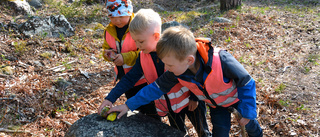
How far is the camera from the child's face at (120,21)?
10.3 ft

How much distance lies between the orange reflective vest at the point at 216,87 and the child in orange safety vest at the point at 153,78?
0.35 meters

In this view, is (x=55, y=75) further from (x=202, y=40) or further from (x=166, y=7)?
(x=166, y=7)

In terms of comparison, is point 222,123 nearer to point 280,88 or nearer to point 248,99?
point 248,99

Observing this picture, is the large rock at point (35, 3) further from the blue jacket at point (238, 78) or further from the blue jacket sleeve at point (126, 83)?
the blue jacket at point (238, 78)

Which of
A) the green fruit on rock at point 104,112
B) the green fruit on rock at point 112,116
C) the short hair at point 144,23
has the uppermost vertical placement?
the short hair at point 144,23

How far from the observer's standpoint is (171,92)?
2732 millimetres

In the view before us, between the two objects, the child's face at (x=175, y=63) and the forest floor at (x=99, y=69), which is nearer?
the child's face at (x=175, y=63)

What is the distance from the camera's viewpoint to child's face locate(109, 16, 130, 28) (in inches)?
124

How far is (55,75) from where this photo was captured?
4836 mm

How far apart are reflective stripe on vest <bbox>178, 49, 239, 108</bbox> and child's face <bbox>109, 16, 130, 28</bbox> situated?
136 centimetres

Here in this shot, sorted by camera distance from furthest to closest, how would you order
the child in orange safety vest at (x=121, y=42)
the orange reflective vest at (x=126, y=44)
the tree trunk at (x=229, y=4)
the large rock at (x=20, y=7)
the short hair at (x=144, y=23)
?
the tree trunk at (x=229, y=4) < the large rock at (x=20, y=7) < the orange reflective vest at (x=126, y=44) < the child in orange safety vest at (x=121, y=42) < the short hair at (x=144, y=23)

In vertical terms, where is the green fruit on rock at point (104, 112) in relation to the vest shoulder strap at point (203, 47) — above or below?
below

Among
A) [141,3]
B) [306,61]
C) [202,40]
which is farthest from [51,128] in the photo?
[141,3]

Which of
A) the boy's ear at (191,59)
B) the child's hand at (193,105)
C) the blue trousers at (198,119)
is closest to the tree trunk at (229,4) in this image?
the blue trousers at (198,119)
